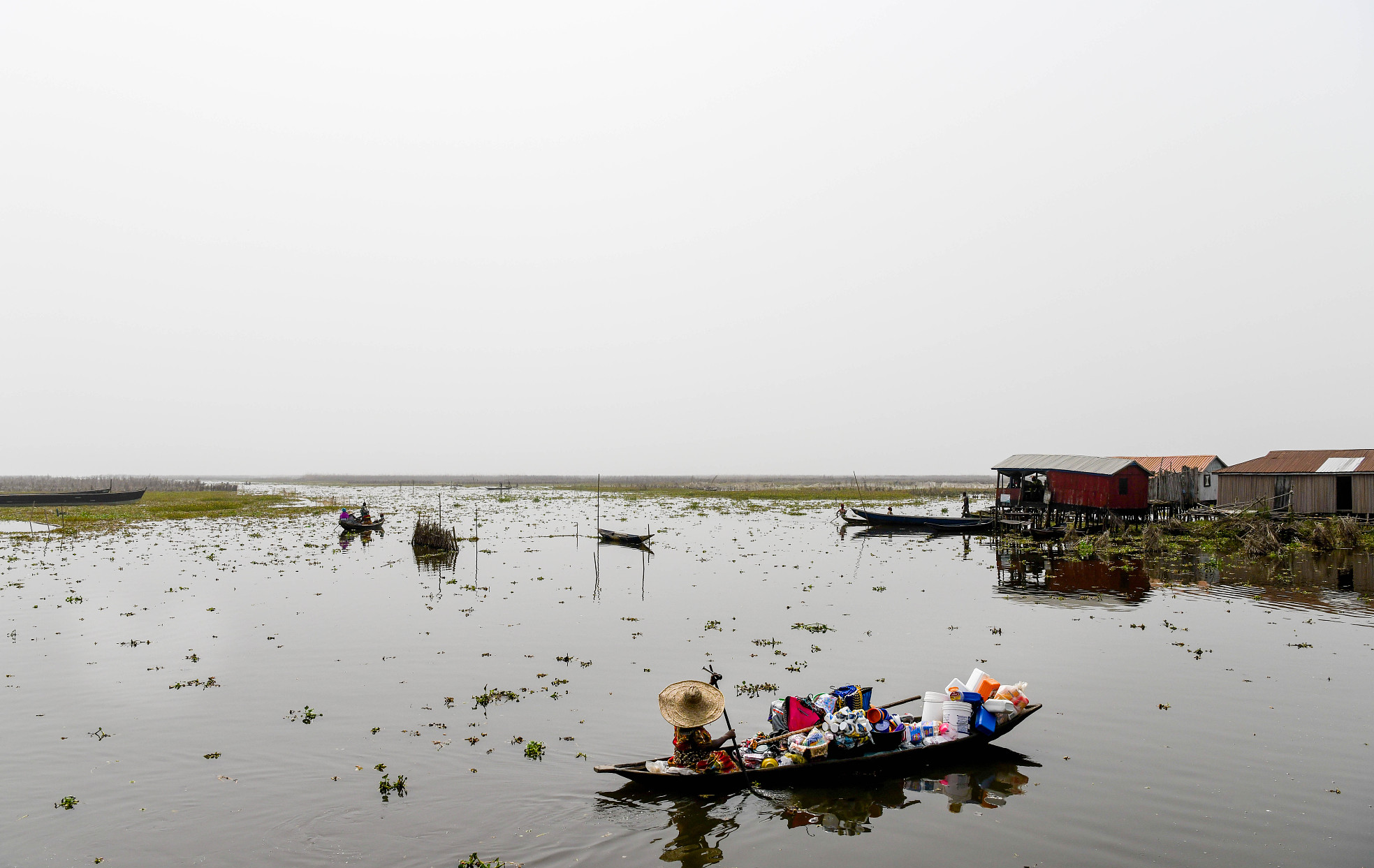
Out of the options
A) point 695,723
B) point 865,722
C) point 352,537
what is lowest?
point 352,537

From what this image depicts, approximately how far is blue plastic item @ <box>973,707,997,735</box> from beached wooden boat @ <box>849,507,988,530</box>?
39530 millimetres

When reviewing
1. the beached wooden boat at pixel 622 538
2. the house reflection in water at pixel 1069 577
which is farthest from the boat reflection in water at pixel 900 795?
the beached wooden boat at pixel 622 538

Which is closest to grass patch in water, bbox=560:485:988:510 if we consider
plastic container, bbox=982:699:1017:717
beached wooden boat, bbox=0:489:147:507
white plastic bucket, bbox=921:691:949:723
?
beached wooden boat, bbox=0:489:147:507

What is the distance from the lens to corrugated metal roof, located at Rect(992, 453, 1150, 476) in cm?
4744

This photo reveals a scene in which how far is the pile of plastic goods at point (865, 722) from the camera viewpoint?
39.0ft

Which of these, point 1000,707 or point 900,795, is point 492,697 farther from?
point 1000,707

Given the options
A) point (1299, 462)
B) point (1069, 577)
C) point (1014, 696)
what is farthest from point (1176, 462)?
point (1014, 696)

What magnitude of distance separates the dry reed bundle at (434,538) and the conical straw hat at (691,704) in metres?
29.6

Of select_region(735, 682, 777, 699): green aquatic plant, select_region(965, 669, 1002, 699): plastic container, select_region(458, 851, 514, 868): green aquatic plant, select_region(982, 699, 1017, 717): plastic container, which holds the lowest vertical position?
select_region(458, 851, 514, 868): green aquatic plant

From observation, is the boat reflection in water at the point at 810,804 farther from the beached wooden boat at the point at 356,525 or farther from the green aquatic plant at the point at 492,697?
the beached wooden boat at the point at 356,525

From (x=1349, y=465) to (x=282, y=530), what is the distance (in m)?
67.0

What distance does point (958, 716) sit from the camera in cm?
1275

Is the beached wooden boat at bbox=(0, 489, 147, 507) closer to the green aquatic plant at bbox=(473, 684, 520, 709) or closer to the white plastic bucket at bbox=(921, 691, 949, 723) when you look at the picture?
the green aquatic plant at bbox=(473, 684, 520, 709)

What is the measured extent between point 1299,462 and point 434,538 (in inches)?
2094
